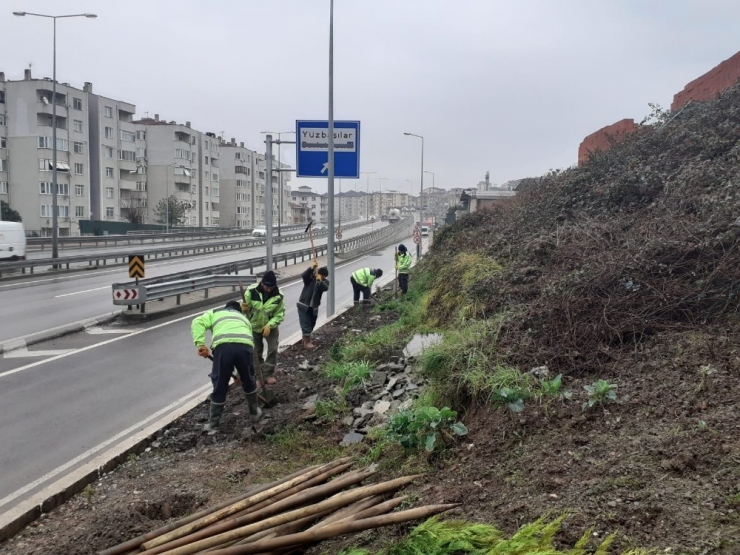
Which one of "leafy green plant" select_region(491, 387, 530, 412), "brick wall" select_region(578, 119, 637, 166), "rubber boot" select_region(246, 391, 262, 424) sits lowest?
"rubber boot" select_region(246, 391, 262, 424)

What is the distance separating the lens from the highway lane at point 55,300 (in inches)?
572

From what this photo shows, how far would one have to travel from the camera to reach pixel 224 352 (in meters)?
6.88

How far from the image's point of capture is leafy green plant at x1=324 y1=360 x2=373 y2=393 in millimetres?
7824

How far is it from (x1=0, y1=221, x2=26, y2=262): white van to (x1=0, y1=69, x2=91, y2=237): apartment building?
108ft

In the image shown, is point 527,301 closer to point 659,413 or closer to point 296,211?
point 659,413

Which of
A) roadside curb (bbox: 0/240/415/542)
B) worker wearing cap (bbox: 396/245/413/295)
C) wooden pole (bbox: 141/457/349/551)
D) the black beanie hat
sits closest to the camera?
wooden pole (bbox: 141/457/349/551)

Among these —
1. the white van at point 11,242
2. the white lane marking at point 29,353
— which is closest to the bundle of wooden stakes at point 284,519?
the white lane marking at point 29,353

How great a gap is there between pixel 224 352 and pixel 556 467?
3.95 metres

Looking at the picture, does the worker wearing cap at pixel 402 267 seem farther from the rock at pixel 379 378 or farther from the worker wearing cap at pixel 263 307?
the rock at pixel 379 378

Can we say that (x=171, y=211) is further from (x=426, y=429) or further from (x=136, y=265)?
(x=426, y=429)

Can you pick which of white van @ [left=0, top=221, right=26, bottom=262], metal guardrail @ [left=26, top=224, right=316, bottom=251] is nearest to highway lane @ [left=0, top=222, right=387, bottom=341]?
white van @ [left=0, top=221, right=26, bottom=262]

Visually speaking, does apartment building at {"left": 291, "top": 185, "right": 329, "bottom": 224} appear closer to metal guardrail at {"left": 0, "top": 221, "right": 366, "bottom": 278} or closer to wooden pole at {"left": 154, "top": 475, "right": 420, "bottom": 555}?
metal guardrail at {"left": 0, "top": 221, "right": 366, "bottom": 278}

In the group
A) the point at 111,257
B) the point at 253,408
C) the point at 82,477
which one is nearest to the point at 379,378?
the point at 253,408

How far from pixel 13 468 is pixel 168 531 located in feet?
10.4
